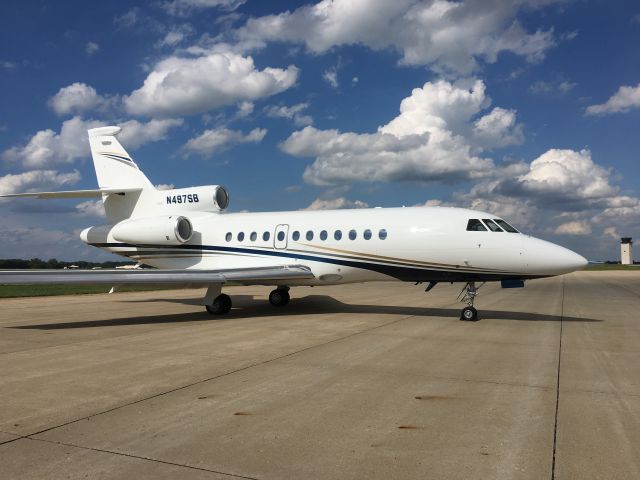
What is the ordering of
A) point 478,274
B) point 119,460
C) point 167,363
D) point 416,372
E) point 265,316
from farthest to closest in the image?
point 265,316 → point 478,274 → point 167,363 → point 416,372 → point 119,460

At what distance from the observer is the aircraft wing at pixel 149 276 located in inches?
435

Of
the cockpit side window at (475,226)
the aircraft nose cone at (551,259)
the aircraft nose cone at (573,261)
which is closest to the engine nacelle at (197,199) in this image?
the cockpit side window at (475,226)

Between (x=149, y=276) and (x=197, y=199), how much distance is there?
5887mm

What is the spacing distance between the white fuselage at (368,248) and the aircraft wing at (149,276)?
2.78ft

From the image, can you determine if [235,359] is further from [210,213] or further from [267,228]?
[210,213]

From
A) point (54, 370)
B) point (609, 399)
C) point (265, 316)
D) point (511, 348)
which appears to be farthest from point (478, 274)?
point (54, 370)

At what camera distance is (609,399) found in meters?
5.66

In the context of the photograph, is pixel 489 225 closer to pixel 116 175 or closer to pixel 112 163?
pixel 116 175

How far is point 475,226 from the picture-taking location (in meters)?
12.8

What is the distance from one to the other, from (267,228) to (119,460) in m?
12.4

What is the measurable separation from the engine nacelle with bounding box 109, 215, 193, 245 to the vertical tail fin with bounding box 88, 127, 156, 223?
142cm

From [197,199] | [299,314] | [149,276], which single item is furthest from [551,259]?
[197,199]

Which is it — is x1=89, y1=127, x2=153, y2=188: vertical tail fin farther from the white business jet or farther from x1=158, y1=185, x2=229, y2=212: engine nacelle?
x1=158, y1=185, x2=229, y2=212: engine nacelle

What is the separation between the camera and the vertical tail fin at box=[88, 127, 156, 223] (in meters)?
19.0
